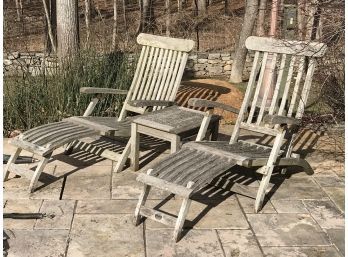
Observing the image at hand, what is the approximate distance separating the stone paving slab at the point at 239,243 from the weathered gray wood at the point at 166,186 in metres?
0.45

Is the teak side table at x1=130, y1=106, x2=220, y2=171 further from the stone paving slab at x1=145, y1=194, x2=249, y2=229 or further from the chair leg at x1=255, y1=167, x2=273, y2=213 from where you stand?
the chair leg at x1=255, y1=167, x2=273, y2=213

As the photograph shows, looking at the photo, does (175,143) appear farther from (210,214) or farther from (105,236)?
(105,236)

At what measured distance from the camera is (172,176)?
3.89 m

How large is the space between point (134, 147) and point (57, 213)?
1155 millimetres

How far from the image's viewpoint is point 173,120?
4938 mm

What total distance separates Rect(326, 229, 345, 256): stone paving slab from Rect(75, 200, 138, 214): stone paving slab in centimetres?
155

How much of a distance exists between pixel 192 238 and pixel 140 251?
0.42 m

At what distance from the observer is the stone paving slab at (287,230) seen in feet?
12.3

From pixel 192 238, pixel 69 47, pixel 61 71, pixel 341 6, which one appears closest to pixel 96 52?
pixel 61 71

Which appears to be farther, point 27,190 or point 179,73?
point 179,73

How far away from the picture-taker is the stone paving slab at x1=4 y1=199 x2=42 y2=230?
3.86 meters

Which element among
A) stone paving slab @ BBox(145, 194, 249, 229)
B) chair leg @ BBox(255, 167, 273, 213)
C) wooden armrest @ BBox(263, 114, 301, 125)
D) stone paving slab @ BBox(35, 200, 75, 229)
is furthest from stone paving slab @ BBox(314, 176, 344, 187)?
stone paving slab @ BBox(35, 200, 75, 229)

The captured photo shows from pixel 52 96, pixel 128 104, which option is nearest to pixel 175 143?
pixel 128 104

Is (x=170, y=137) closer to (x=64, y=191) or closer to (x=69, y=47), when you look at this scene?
(x=64, y=191)
